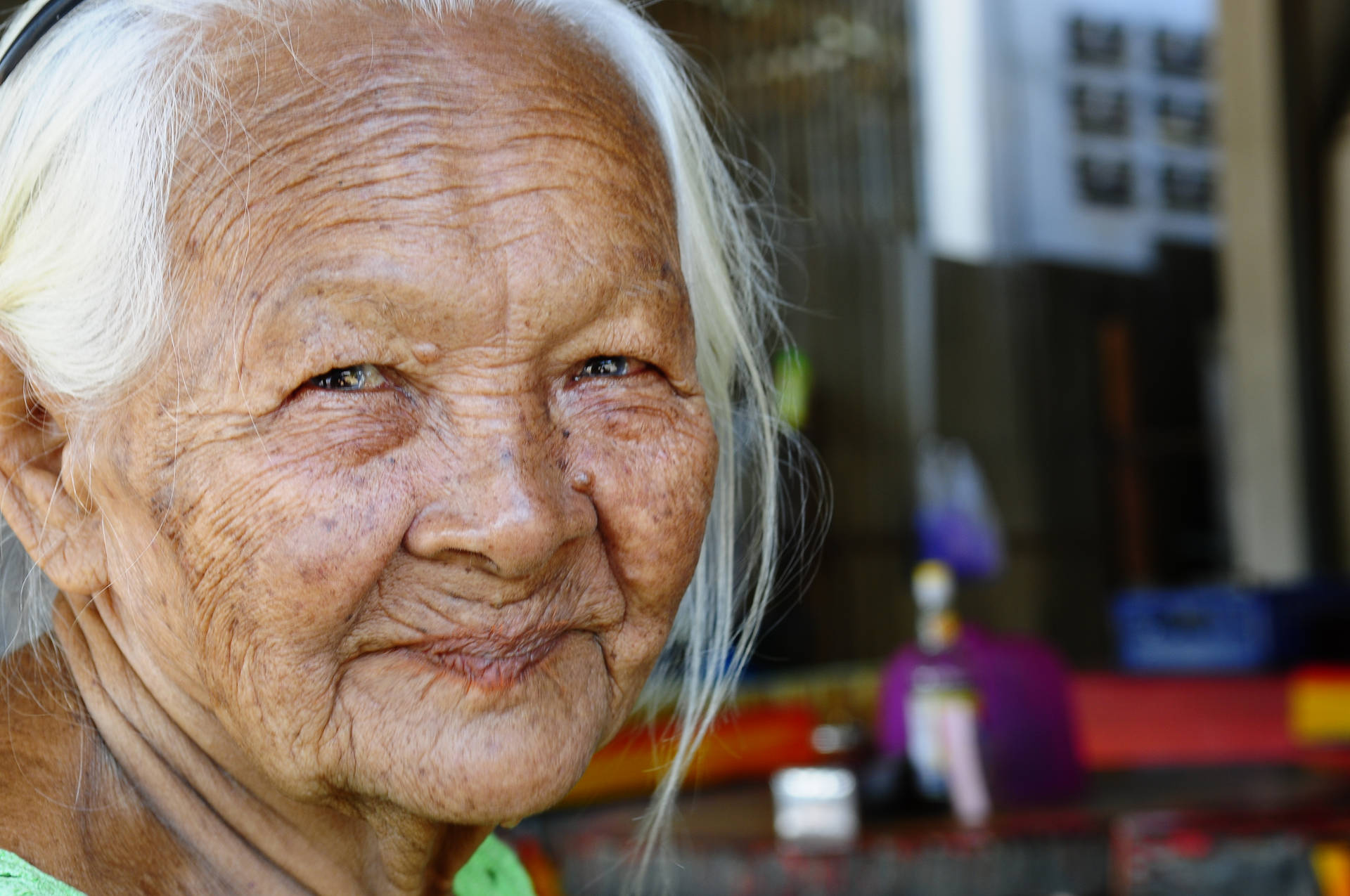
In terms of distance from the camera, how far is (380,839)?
3.24 feet

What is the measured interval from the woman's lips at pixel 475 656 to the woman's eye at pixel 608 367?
0.63 ft

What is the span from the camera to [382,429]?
86cm

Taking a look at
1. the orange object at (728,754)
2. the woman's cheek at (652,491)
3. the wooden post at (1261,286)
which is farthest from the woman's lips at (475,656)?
the wooden post at (1261,286)

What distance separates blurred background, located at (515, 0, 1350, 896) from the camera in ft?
13.3

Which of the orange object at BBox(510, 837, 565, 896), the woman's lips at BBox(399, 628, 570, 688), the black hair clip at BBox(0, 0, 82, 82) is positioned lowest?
the orange object at BBox(510, 837, 565, 896)

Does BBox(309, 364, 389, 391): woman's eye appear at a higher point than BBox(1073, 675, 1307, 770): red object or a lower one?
higher

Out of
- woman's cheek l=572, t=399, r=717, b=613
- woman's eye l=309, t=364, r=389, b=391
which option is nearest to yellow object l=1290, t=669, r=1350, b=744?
woman's cheek l=572, t=399, r=717, b=613

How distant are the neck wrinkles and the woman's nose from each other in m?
0.27

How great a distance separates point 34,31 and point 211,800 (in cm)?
55

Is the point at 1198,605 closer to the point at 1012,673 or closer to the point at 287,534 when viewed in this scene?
the point at 1012,673

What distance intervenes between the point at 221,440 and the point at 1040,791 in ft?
9.73

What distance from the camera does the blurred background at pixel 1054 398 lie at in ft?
13.3

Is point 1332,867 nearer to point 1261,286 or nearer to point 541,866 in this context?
point 541,866

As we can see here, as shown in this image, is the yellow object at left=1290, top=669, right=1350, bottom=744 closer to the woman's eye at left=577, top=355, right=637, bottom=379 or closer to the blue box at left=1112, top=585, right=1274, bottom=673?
the blue box at left=1112, top=585, right=1274, bottom=673
